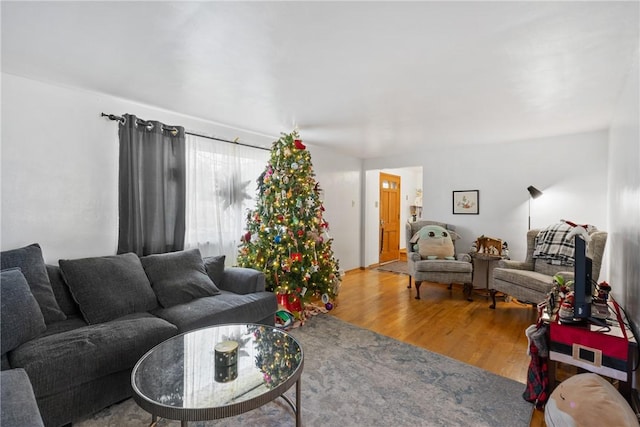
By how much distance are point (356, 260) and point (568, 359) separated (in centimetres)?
417

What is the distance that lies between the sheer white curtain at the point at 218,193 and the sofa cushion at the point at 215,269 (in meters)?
0.46

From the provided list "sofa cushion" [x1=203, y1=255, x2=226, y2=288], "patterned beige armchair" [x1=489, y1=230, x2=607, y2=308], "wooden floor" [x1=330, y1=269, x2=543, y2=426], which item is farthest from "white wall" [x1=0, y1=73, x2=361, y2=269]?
"patterned beige armchair" [x1=489, y1=230, x2=607, y2=308]

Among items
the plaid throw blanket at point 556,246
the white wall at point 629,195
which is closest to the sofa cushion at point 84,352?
the white wall at point 629,195

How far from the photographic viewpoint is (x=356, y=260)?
587cm

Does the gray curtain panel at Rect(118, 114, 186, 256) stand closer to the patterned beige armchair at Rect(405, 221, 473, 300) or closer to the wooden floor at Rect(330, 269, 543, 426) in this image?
the wooden floor at Rect(330, 269, 543, 426)

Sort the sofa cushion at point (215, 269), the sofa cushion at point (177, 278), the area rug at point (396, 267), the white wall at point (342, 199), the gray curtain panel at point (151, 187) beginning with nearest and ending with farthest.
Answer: the sofa cushion at point (177, 278) → the gray curtain panel at point (151, 187) → the sofa cushion at point (215, 269) → the white wall at point (342, 199) → the area rug at point (396, 267)

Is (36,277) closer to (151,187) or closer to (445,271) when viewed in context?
(151,187)

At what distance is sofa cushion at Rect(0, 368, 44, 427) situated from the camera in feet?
3.85

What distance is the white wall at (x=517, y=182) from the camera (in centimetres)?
383

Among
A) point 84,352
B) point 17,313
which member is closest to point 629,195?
point 84,352

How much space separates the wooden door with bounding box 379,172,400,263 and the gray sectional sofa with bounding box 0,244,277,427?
14.0ft

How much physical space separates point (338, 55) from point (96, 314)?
2.52 meters

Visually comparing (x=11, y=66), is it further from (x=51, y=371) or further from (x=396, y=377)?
(x=396, y=377)

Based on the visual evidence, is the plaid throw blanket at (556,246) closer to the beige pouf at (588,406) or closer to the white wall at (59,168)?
the beige pouf at (588,406)
